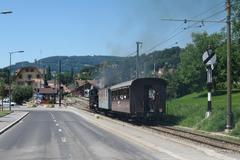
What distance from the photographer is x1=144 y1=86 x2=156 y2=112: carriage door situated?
40.0 metres

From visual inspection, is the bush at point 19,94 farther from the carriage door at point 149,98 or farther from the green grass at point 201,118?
the carriage door at point 149,98

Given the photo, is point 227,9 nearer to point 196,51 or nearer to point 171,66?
point 196,51

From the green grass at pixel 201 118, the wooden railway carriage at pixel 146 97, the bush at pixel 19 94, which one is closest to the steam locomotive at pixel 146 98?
the wooden railway carriage at pixel 146 97

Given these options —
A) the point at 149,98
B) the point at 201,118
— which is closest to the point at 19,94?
the point at 149,98

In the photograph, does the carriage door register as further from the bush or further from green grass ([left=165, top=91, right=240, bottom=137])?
the bush

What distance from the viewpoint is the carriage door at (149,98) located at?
40.0 metres

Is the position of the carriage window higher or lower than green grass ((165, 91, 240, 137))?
higher

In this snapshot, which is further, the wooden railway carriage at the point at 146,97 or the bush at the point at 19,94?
the bush at the point at 19,94

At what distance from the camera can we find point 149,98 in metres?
40.4

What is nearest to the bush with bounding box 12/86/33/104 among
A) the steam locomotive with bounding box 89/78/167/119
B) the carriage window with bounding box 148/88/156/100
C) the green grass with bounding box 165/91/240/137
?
the green grass with bounding box 165/91/240/137

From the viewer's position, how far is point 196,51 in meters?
105

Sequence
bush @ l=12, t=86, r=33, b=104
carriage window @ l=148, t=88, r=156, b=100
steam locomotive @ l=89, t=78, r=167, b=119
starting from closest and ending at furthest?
steam locomotive @ l=89, t=78, r=167, b=119 < carriage window @ l=148, t=88, r=156, b=100 < bush @ l=12, t=86, r=33, b=104

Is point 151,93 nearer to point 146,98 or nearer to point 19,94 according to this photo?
A: point 146,98

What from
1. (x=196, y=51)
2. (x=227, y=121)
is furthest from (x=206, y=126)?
(x=196, y=51)
